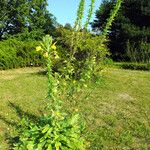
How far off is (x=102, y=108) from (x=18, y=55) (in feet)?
39.0

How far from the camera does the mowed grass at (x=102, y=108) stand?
954 centimetres

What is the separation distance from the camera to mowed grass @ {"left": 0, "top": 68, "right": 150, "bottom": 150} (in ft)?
31.3

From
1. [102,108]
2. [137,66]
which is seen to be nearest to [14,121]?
[102,108]

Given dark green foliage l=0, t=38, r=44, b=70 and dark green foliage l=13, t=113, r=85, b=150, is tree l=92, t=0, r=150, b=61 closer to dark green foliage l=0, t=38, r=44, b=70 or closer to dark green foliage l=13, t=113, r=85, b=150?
dark green foliage l=0, t=38, r=44, b=70

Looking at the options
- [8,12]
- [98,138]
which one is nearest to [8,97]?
[98,138]

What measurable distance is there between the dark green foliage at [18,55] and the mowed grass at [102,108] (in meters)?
4.86

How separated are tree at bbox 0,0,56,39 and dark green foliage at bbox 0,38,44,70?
21.2m

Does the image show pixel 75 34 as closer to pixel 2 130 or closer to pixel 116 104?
pixel 2 130

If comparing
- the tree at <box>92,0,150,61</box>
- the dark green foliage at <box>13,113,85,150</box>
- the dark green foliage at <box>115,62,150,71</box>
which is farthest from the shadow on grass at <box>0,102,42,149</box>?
the tree at <box>92,0,150,61</box>

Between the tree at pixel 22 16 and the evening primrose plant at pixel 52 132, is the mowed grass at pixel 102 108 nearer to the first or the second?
the evening primrose plant at pixel 52 132

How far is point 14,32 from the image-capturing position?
46219 mm

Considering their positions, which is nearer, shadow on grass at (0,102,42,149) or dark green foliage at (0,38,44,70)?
shadow on grass at (0,102,42,149)

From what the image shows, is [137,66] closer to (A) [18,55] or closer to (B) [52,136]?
(A) [18,55]

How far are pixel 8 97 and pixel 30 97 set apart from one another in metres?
0.69
